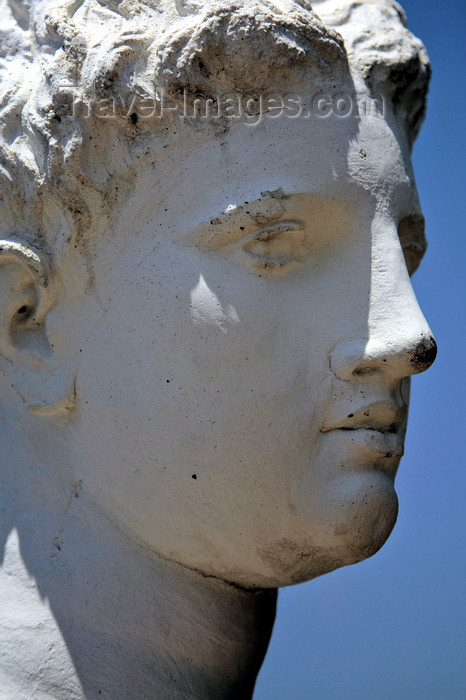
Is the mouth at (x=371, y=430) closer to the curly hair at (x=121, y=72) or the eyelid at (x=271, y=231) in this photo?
the eyelid at (x=271, y=231)

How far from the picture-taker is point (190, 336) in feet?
9.93

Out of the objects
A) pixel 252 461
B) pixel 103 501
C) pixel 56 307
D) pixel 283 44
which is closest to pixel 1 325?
pixel 56 307

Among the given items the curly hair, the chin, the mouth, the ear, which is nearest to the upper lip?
the mouth

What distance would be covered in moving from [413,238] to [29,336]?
1261 mm

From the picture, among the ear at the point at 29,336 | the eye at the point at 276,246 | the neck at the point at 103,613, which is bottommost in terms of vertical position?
the neck at the point at 103,613

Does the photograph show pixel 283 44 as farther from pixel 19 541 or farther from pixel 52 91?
pixel 19 541

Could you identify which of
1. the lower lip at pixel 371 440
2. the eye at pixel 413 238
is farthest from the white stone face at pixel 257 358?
the eye at pixel 413 238

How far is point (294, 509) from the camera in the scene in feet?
9.80

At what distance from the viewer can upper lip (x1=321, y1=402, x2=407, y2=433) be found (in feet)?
9.73

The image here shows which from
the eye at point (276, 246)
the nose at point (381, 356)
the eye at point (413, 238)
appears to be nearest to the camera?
the nose at point (381, 356)

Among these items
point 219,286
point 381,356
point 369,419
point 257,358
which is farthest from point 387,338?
point 219,286

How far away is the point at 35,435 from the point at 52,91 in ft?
3.44

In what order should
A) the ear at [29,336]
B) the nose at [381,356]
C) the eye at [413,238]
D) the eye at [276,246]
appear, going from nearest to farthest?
the nose at [381,356] → the eye at [276,246] → the ear at [29,336] → the eye at [413,238]

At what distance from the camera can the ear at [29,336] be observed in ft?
10.5
